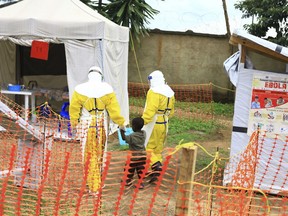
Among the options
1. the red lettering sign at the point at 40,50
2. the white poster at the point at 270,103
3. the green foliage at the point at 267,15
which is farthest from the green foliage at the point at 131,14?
the white poster at the point at 270,103

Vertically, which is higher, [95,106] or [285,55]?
[285,55]

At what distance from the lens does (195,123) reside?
11430mm

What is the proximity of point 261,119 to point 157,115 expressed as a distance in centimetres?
140

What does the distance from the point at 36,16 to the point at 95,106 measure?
3.16 meters

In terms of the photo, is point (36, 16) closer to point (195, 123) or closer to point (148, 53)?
point (195, 123)

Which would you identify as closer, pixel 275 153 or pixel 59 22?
pixel 275 153

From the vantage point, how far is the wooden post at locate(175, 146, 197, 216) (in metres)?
2.58

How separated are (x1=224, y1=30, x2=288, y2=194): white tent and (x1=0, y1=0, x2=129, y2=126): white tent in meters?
2.72

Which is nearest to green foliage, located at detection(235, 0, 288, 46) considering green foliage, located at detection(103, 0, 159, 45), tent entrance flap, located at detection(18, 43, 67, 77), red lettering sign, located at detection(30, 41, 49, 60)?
green foliage, located at detection(103, 0, 159, 45)

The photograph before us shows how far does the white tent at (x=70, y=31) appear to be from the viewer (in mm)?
7836

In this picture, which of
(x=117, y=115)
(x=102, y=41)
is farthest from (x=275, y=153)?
(x=102, y=41)

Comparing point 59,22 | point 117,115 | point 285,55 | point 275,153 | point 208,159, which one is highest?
point 59,22

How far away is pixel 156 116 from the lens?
20.6 feet

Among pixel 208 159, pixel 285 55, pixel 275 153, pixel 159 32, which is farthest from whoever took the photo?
pixel 159 32
